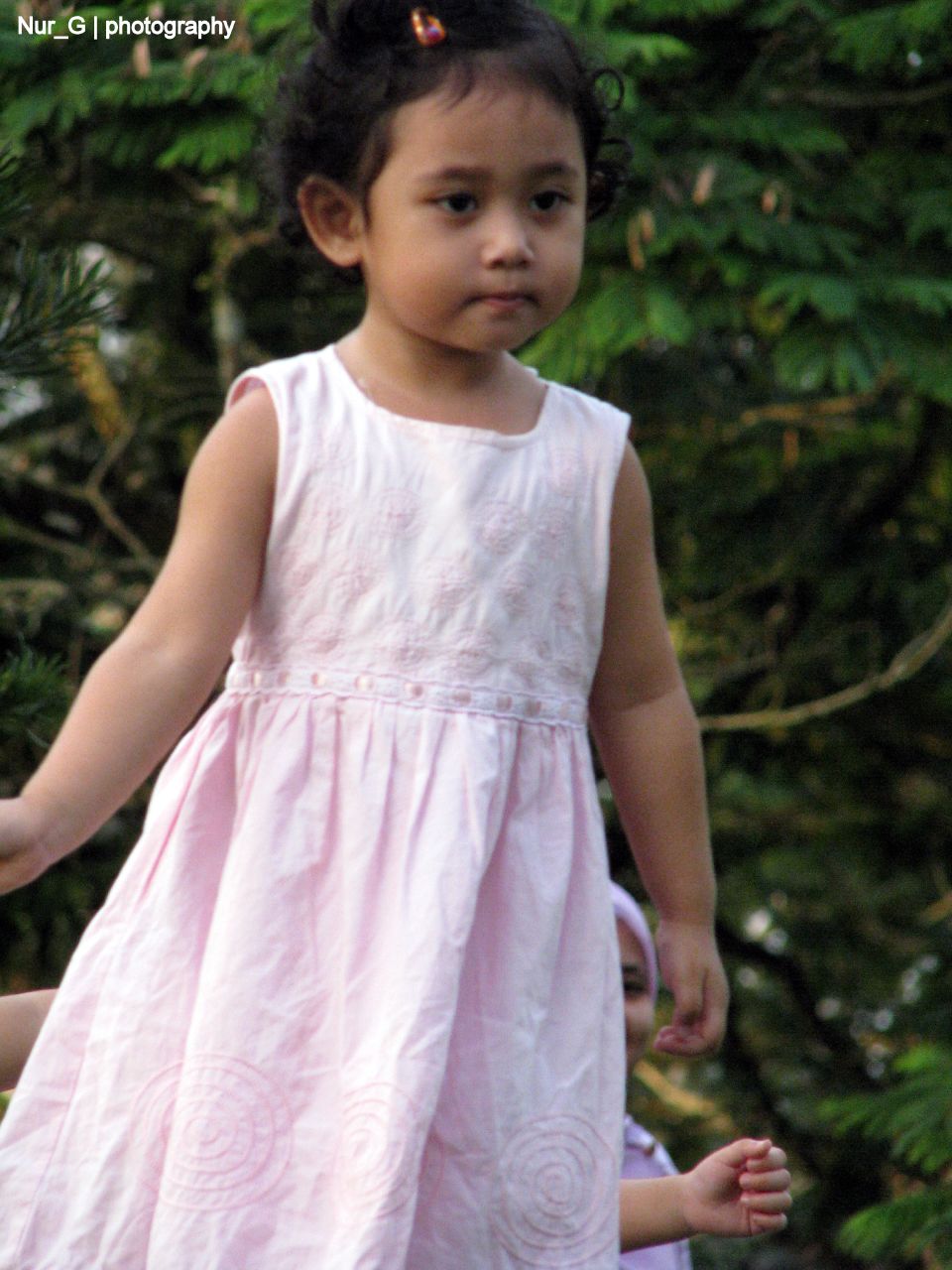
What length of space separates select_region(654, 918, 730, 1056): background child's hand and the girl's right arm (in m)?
0.59

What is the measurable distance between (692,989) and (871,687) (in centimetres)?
249

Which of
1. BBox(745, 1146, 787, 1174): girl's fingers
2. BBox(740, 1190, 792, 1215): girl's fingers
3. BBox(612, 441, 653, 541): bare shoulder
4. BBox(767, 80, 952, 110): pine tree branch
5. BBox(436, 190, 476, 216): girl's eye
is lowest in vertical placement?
BBox(740, 1190, 792, 1215): girl's fingers

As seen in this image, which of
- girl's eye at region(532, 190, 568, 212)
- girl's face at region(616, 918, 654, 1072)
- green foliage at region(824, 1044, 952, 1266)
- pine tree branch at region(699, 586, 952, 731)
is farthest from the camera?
pine tree branch at region(699, 586, 952, 731)

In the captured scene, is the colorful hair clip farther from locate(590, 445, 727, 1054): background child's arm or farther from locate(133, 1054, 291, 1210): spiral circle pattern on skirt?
locate(133, 1054, 291, 1210): spiral circle pattern on skirt

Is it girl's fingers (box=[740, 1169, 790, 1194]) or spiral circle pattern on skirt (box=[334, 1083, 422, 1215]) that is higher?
spiral circle pattern on skirt (box=[334, 1083, 422, 1215])

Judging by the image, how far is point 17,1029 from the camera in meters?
1.89

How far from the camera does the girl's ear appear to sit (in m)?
1.91

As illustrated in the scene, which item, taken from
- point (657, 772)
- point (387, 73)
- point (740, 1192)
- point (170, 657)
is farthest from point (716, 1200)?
point (387, 73)

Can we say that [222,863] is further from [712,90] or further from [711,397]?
[711,397]

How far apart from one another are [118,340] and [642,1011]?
3002mm

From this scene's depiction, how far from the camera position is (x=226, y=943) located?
1.70m

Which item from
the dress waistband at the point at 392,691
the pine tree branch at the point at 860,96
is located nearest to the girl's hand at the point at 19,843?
the dress waistband at the point at 392,691

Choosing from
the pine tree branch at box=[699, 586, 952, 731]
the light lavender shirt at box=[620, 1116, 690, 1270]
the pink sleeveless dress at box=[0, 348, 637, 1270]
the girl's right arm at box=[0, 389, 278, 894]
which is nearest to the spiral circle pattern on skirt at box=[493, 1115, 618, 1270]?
the pink sleeveless dress at box=[0, 348, 637, 1270]

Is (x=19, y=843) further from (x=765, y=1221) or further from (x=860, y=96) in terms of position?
(x=860, y=96)
